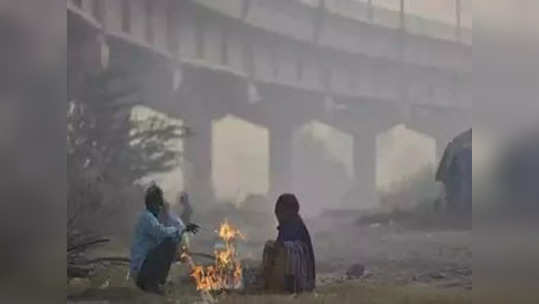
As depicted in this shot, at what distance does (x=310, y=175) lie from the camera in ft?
18.6

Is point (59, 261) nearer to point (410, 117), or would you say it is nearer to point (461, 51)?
point (410, 117)

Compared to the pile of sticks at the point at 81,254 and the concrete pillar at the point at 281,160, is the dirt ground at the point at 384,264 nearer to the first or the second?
the concrete pillar at the point at 281,160

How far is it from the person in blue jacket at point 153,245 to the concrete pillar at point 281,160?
58 centimetres

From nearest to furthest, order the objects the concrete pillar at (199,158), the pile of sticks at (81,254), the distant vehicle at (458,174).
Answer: the distant vehicle at (458,174) < the concrete pillar at (199,158) < the pile of sticks at (81,254)

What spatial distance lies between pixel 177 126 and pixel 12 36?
1212 mm

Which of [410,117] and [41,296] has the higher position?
[410,117]

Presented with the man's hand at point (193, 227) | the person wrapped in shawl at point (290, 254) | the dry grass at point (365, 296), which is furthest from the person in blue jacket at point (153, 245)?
the person wrapped in shawl at point (290, 254)

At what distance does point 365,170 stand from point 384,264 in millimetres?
603

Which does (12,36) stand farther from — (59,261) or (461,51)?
(461,51)

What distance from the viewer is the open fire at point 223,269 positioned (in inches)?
226

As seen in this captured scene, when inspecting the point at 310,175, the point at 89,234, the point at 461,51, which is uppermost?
the point at 461,51

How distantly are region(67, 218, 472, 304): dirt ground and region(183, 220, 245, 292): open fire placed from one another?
85mm

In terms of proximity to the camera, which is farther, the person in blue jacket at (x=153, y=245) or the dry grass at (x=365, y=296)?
the person in blue jacket at (x=153, y=245)

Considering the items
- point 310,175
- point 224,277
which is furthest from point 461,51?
point 224,277
